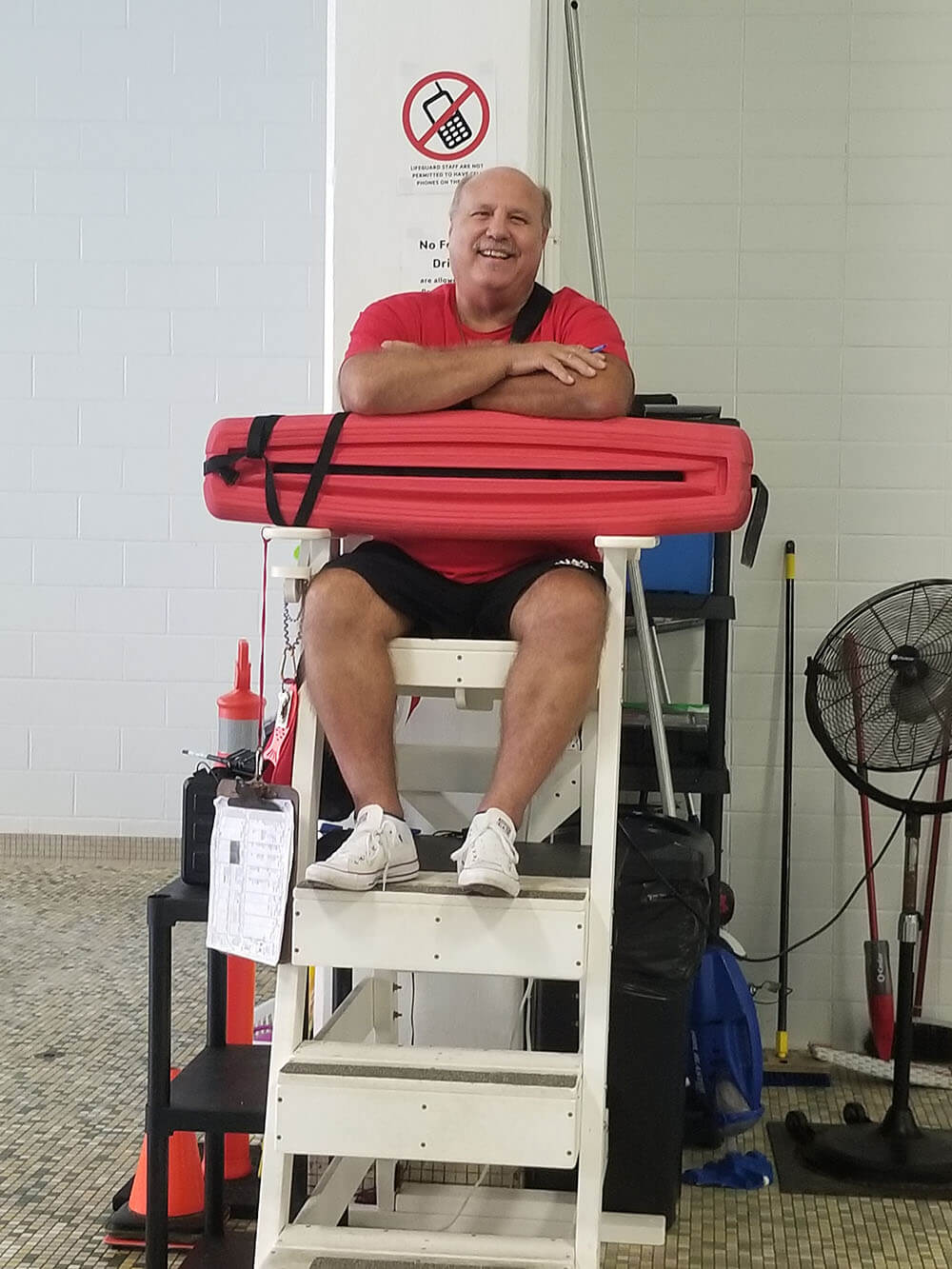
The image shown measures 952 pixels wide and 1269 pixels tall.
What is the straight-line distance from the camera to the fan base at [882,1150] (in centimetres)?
290

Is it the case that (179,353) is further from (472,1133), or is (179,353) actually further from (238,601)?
(472,1133)

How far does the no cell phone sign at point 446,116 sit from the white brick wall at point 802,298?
40.3 inches

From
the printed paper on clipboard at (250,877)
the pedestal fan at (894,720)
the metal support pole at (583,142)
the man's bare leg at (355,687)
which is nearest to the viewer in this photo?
the printed paper on clipboard at (250,877)

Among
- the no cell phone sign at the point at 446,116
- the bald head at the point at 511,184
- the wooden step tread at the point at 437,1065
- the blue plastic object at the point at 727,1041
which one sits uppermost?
the no cell phone sign at the point at 446,116

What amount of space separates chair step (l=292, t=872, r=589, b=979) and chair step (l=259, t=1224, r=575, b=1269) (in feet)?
1.21

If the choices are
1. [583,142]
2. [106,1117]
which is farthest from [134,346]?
[106,1117]

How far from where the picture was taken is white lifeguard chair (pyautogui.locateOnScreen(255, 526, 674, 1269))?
2027 mm

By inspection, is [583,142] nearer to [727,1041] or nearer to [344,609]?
[344,609]

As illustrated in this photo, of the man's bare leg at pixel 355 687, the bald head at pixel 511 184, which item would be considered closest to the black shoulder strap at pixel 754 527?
the bald head at pixel 511 184

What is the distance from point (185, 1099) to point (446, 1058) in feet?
1.56

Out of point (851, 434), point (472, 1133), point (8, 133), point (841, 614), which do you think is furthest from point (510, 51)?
point (8, 133)

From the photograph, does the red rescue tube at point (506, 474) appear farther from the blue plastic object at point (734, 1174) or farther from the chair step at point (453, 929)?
the blue plastic object at point (734, 1174)

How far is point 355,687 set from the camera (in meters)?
2.28

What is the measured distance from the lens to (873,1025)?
3.79 metres
